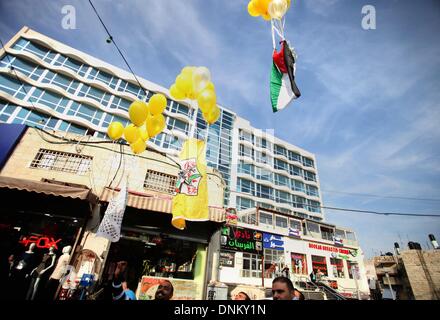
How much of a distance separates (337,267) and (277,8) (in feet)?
84.3

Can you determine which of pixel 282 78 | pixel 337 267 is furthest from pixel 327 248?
pixel 282 78

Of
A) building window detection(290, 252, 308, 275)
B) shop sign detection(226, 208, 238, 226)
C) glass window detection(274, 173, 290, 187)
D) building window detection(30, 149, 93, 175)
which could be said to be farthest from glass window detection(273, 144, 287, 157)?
building window detection(30, 149, 93, 175)

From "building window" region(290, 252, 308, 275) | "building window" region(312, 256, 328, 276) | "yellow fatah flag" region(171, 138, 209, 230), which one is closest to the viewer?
"yellow fatah flag" region(171, 138, 209, 230)

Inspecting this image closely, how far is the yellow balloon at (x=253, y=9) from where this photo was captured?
16.0 ft

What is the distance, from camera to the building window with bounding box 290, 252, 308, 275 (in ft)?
61.2

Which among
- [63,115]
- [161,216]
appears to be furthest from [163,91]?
[161,216]

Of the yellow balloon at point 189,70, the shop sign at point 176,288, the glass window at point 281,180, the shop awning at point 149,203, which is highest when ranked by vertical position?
the glass window at point 281,180

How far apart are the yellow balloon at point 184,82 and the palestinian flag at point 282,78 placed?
6.95ft

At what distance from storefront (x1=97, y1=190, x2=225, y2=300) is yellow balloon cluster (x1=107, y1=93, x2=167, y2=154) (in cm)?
302

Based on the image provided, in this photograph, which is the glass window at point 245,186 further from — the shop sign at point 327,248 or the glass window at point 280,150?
the shop sign at point 327,248

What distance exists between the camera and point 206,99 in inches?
211

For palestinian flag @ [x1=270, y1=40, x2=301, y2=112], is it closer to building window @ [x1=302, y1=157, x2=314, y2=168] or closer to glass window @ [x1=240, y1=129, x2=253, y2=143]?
glass window @ [x1=240, y1=129, x2=253, y2=143]

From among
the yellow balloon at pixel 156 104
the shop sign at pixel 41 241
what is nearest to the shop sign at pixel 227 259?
the shop sign at pixel 41 241
